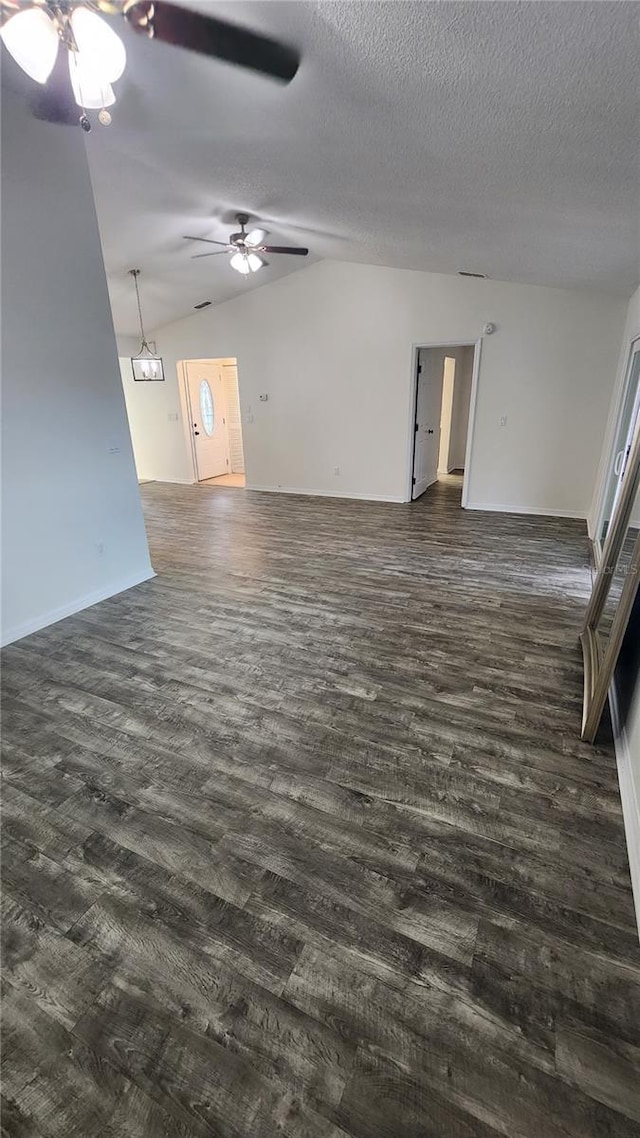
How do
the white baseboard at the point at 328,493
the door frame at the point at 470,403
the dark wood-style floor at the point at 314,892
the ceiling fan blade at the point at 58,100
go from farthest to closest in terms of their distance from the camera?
the white baseboard at the point at 328,493, the door frame at the point at 470,403, the ceiling fan blade at the point at 58,100, the dark wood-style floor at the point at 314,892

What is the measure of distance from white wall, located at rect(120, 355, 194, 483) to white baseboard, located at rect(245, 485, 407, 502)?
1579mm

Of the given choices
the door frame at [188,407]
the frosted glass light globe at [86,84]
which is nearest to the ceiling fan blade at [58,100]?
the frosted glass light globe at [86,84]

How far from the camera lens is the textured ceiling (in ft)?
4.91

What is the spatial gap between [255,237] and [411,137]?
8.06 feet

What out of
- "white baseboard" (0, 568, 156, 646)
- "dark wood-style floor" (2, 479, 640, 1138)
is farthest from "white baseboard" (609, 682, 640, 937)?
"white baseboard" (0, 568, 156, 646)

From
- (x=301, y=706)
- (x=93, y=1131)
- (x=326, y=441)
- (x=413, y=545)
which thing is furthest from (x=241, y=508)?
(x=93, y=1131)

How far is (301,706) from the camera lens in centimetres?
240

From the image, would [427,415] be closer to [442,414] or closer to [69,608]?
[442,414]

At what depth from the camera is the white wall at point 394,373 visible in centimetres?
530

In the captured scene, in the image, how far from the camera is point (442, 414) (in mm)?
8234

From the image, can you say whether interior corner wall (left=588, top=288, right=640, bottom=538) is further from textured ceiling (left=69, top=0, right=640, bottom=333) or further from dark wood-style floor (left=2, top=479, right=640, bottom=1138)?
dark wood-style floor (left=2, top=479, right=640, bottom=1138)

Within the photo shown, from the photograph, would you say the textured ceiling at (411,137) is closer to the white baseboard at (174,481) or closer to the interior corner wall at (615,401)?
the interior corner wall at (615,401)

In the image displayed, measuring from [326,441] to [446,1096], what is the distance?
667cm

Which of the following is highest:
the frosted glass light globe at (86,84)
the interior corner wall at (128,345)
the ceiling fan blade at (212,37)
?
the ceiling fan blade at (212,37)
